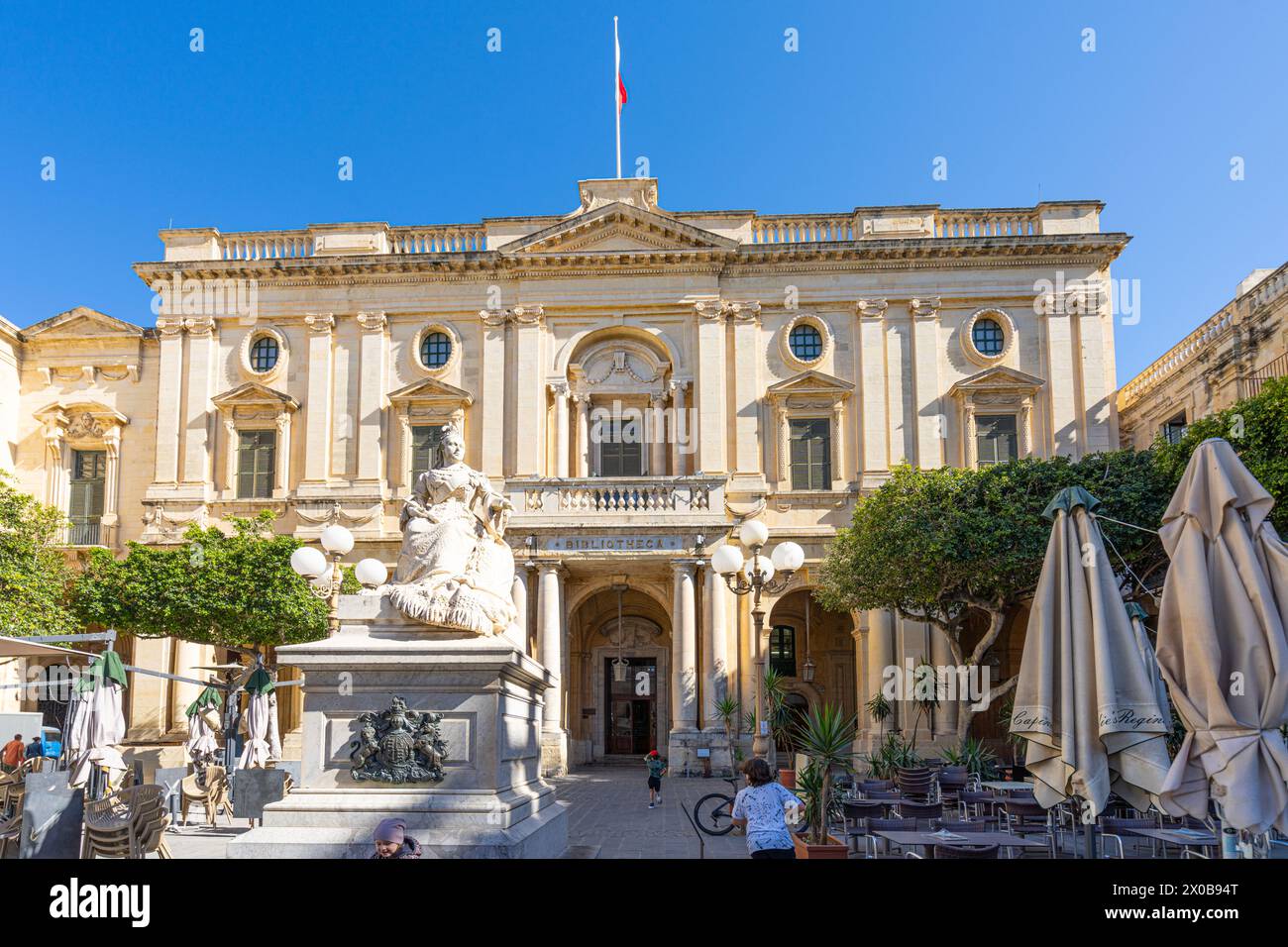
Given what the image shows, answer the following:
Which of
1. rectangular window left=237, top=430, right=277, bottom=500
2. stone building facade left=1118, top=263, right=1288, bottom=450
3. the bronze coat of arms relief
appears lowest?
the bronze coat of arms relief

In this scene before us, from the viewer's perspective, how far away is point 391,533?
30766 mm

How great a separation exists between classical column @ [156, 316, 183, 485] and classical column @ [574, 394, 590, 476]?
1171cm

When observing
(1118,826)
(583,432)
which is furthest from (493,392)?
(1118,826)

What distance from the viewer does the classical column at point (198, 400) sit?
31.8m

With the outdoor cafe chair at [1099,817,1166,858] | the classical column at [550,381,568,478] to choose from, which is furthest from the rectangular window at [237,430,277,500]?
the outdoor cafe chair at [1099,817,1166,858]

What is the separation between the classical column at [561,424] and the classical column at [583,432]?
1.26ft

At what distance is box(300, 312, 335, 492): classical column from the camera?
103 feet

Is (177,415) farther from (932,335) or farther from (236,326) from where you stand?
(932,335)

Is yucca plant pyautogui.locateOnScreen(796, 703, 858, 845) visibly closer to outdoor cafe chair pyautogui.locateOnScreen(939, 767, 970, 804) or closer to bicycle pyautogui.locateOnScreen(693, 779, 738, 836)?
bicycle pyautogui.locateOnScreen(693, 779, 738, 836)

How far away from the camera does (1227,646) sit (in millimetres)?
7762

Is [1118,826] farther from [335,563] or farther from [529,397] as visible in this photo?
[529,397]

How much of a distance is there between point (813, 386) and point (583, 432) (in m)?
6.81

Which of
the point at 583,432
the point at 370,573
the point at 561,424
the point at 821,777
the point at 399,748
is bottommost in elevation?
the point at 821,777
